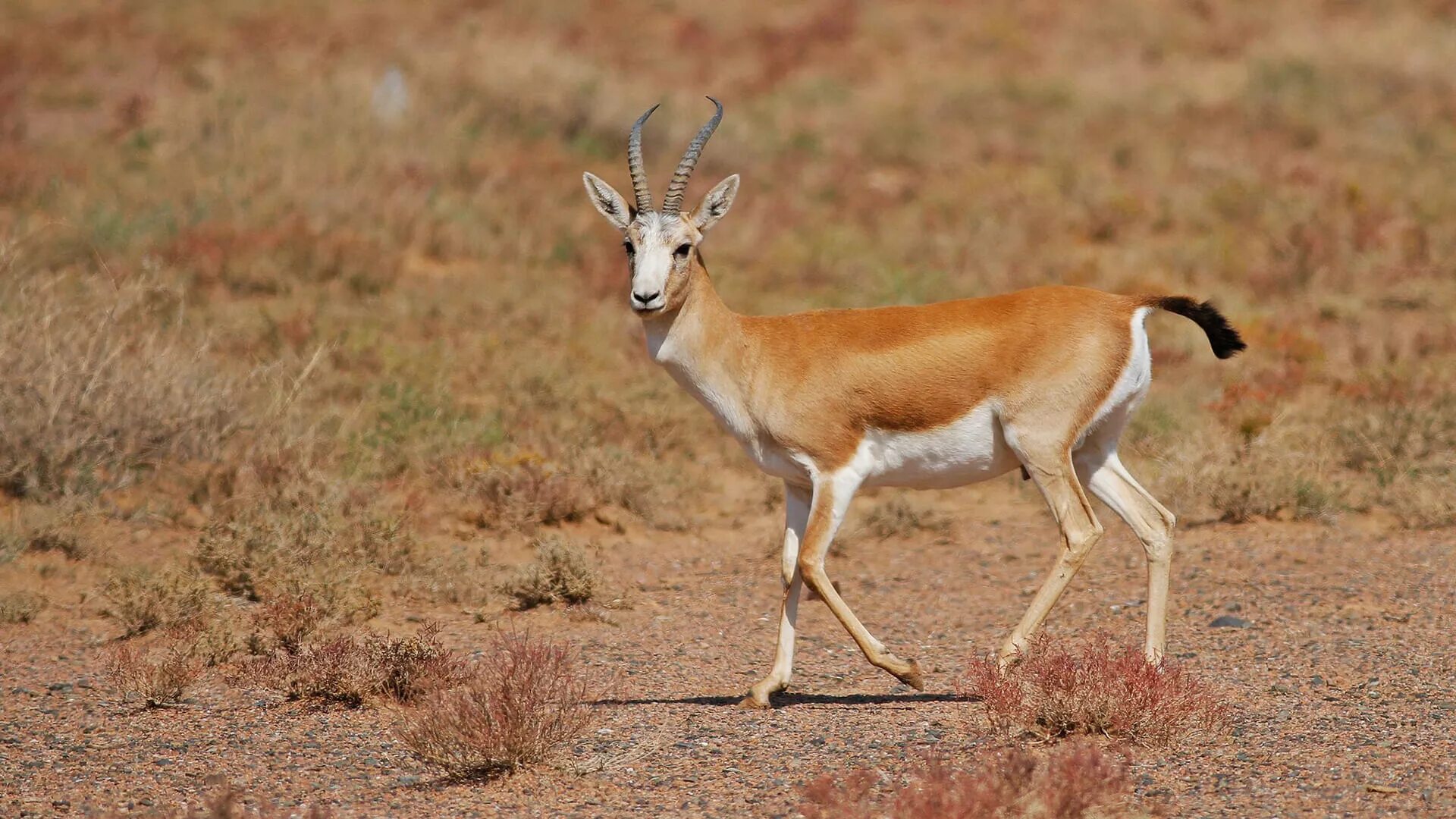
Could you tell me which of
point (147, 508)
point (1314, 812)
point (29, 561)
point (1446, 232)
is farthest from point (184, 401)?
point (1446, 232)

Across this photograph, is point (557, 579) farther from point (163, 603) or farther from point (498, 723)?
point (498, 723)

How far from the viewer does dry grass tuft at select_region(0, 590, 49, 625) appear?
34.7ft

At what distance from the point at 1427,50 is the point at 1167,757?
88.1 feet

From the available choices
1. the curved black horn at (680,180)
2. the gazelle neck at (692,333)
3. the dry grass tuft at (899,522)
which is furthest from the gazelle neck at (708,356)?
the dry grass tuft at (899,522)

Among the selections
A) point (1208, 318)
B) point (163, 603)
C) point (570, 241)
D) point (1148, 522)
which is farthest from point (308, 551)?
point (570, 241)

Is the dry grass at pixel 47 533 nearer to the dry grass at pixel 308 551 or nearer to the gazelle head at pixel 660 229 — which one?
the dry grass at pixel 308 551

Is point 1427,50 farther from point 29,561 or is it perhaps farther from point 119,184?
point 29,561

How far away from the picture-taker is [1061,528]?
8.55 metres

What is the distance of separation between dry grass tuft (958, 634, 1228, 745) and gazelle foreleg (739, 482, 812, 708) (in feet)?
4.63

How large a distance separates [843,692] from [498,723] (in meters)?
2.70

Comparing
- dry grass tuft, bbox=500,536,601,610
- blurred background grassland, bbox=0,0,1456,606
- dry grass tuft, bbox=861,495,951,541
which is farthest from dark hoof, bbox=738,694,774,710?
dry grass tuft, bbox=861,495,951,541

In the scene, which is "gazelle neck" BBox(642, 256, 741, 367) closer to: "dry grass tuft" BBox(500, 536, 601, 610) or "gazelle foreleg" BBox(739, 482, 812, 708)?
"gazelle foreleg" BBox(739, 482, 812, 708)

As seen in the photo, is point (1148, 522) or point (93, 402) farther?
point (93, 402)

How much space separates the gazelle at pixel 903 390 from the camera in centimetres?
845
